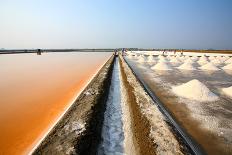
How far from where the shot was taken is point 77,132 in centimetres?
452

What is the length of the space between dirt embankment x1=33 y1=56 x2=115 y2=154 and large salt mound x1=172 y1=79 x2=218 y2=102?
360 cm

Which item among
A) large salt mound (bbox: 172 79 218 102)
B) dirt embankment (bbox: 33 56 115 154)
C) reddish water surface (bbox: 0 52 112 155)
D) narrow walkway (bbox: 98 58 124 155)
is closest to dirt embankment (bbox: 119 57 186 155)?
narrow walkway (bbox: 98 58 124 155)

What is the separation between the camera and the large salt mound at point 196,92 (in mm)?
8117

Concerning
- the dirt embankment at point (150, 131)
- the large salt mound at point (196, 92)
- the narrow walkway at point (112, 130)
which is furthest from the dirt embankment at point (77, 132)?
the large salt mound at point (196, 92)

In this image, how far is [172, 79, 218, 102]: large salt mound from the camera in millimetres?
8117

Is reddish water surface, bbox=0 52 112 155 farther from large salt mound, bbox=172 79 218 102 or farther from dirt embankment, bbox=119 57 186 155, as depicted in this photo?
large salt mound, bbox=172 79 218 102

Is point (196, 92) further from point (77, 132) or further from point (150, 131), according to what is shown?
point (77, 132)

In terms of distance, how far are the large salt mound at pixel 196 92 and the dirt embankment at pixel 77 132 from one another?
11.8ft

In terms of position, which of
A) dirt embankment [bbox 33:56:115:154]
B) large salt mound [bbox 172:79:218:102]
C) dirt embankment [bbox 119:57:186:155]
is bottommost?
large salt mound [bbox 172:79:218:102]

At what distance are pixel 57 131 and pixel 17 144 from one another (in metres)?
0.81

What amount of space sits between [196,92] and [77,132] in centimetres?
554

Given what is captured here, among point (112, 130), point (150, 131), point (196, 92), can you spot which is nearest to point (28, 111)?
point (112, 130)

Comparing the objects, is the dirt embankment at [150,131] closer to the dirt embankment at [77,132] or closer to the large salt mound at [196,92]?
the dirt embankment at [77,132]

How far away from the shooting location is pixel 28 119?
5828mm
